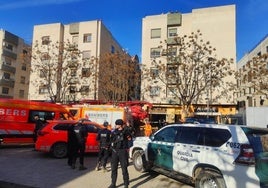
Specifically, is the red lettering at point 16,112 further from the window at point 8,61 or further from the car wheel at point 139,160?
the window at point 8,61

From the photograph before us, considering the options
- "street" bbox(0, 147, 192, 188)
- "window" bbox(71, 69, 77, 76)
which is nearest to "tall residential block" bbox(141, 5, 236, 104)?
"window" bbox(71, 69, 77, 76)

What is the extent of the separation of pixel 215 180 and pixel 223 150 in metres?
0.74

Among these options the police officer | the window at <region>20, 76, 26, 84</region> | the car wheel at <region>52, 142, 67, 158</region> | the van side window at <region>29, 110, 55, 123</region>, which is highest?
the window at <region>20, 76, 26, 84</region>

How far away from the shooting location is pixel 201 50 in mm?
28375

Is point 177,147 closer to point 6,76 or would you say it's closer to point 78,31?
point 78,31

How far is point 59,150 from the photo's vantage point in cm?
1284

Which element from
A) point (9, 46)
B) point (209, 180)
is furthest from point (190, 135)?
point (9, 46)

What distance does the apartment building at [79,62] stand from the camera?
35.8m

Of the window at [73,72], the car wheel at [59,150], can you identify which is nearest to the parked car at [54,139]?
the car wheel at [59,150]

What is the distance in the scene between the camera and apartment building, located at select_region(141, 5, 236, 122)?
116ft

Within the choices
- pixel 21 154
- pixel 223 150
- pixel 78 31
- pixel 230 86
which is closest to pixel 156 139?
pixel 223 150

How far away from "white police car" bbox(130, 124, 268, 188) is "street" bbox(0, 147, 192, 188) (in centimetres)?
55

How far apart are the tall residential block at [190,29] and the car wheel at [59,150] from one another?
73.9 feet

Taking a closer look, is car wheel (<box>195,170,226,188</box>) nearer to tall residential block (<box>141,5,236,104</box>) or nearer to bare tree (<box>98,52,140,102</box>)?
bare tree (<box>98,52,140,102</box>)
